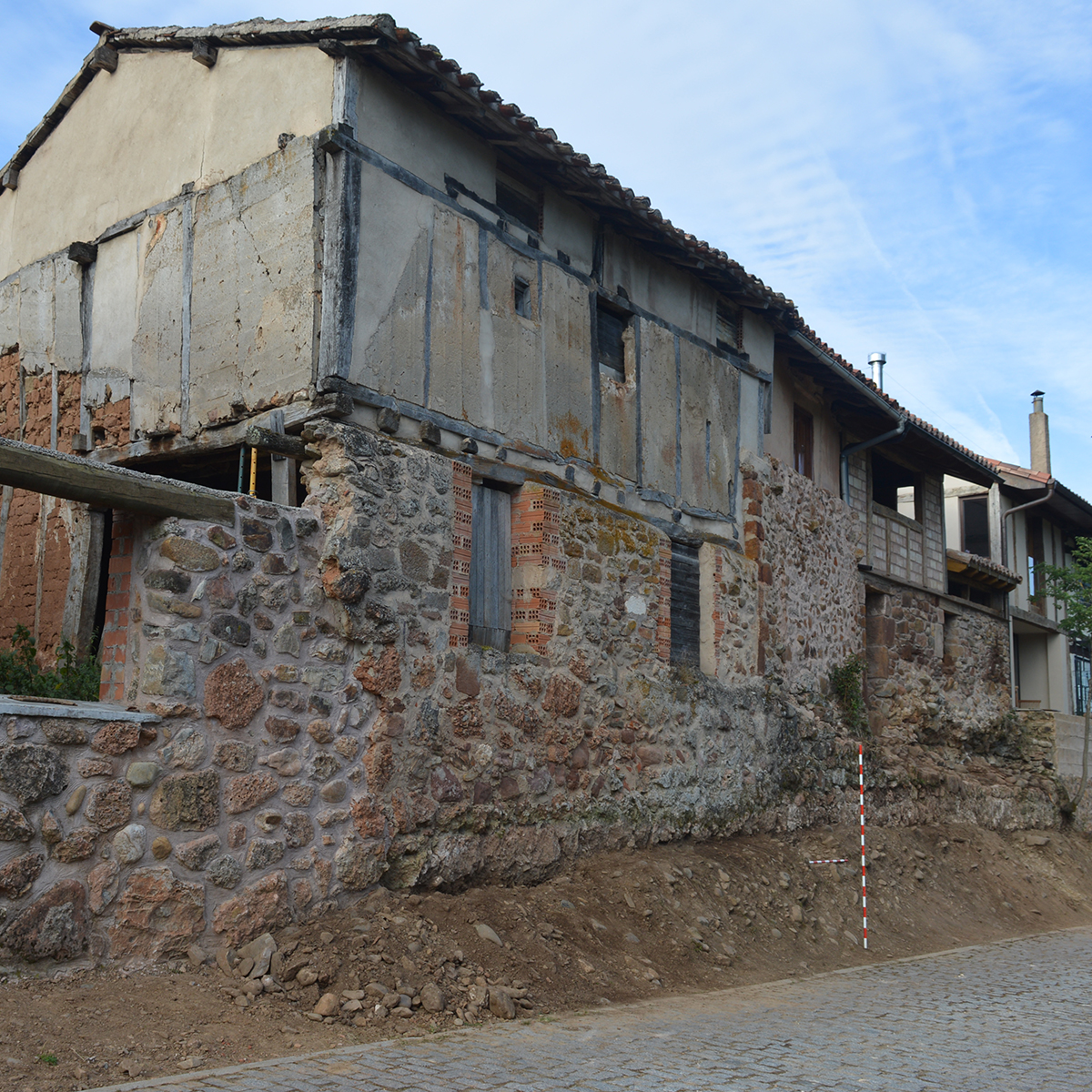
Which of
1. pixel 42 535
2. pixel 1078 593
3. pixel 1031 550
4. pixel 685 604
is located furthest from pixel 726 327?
pixel 1031 550

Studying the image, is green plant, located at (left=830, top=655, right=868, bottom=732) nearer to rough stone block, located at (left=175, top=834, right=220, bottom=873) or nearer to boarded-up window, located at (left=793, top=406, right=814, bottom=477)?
boarded-up window, located at (left=793, top=406, right=814, bottom=477)

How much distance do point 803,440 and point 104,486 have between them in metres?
10.6

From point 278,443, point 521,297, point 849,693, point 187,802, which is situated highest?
point 521,297

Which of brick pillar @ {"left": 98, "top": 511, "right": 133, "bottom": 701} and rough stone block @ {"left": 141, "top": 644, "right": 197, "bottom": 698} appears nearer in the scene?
Result: rough stone block @ {"left": 141, "top": 644, "right": 197, "bottom": 698}

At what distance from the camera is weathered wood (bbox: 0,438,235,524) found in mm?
5723

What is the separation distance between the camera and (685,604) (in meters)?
11.6

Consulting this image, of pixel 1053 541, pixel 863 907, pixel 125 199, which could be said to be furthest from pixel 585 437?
pixel 1053 541

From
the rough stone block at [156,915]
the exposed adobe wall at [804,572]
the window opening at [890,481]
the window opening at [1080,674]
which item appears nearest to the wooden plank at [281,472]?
the rough stone block at [156,915]

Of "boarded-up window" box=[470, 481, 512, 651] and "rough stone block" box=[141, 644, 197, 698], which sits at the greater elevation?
"boarded-up window" box=[470, 481, 512, 651]

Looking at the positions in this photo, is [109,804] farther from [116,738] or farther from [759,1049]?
[759,1049]

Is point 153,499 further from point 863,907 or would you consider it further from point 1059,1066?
point 863,907

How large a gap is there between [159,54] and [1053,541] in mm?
21943

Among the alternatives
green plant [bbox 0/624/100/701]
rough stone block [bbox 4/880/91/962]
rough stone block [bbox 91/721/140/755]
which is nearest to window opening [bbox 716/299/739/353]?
green plant [bbox 0/624/100/701]

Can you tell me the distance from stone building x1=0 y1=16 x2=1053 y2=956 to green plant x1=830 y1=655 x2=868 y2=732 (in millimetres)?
1461
